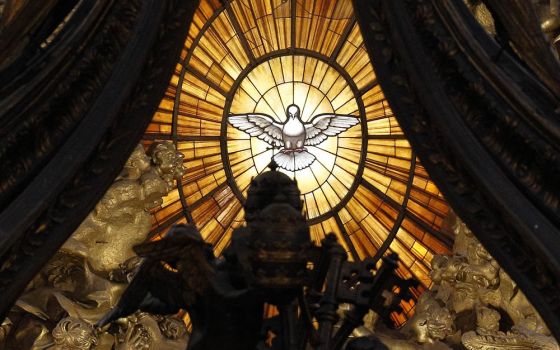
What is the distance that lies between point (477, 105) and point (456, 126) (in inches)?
2.6

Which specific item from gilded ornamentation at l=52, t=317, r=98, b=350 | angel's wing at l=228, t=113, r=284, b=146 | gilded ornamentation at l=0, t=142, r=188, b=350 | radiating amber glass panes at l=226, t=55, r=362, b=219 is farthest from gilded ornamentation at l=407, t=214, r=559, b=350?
gilded ornamentation at l=52, t=317, r=98, b=350

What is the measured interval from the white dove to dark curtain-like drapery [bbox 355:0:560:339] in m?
4.52

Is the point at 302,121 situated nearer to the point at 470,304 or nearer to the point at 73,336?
the point at 470,304

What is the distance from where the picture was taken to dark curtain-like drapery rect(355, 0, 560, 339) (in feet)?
7.54

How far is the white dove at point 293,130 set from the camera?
23.5ft

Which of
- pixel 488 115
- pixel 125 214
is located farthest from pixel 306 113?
pixel 488 115

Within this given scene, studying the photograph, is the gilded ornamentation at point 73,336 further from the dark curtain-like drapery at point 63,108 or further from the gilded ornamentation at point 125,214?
the dark curtain-like drapery at point 63,108

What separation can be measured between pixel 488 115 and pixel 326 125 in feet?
15.7

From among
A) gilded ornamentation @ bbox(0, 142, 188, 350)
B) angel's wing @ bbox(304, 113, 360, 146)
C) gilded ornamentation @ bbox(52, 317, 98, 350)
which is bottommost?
gilded ornamentation @ bbox(52, 317, 98, 350)

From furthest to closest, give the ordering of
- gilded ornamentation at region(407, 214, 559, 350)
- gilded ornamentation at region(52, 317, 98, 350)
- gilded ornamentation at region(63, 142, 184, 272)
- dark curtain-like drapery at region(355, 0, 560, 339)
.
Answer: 1. gilded ornamentation at region(63, 142, 184, 272)
2. gilded ornamentation at region(407, 214, 559, 350)
3. gilded ornamentation at region(52, 317, 98, 350)
4. dark curtain-like drapery at region(355, 0, 560, 339)

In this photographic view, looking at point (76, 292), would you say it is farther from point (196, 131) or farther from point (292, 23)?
point (292, 23)

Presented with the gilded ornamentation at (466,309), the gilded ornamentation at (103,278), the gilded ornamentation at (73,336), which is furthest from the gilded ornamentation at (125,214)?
the gilded ornamentation at (466,309)

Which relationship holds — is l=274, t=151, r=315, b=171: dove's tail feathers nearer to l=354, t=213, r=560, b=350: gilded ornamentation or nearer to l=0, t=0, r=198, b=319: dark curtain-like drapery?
l=354, t=213, r=560, b=350: gilded ornamentation

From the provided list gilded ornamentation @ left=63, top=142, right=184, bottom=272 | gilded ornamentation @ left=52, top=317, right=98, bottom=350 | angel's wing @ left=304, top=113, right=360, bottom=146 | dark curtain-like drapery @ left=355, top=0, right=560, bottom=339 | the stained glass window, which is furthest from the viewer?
angel's wing @ left=304, top=113, right=360, bottom=146
